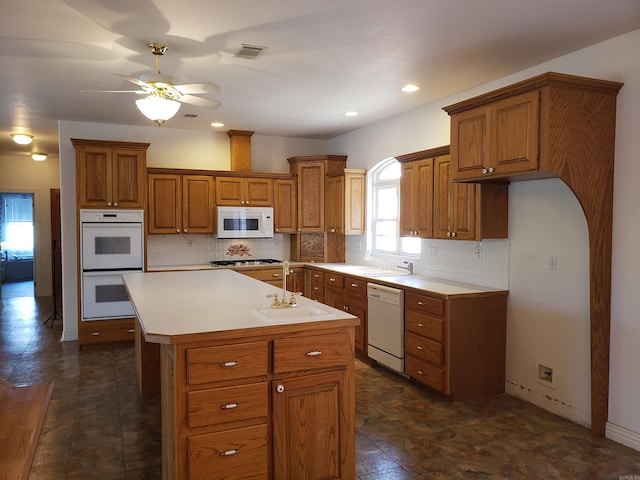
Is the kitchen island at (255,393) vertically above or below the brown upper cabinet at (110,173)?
below

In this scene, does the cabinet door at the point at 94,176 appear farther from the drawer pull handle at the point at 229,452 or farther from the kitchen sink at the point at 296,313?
the drawer pull handle at the point at 229,452

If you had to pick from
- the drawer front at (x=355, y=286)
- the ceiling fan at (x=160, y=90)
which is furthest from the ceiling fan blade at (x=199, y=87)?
the drawer front at (x=355, y=286)

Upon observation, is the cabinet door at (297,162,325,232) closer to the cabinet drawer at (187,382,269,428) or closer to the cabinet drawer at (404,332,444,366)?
the cabinet drawer at (404,332,444,366)

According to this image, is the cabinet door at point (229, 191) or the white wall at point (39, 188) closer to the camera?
the cabinet door at point (229, 191)

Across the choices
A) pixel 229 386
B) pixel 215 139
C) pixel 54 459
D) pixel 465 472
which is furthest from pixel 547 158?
pixel 215 139

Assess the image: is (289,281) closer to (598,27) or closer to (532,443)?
(532,443)

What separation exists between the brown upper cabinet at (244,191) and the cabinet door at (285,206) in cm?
10

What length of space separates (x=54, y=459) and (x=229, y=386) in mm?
1548

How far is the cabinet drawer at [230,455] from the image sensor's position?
2146 mm

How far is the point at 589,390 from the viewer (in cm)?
336

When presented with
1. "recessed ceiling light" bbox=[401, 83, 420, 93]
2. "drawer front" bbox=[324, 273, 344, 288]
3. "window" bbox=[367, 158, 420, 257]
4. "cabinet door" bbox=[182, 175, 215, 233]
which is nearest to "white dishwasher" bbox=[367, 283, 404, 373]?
"drawer front" bbox=[324, 273, 344, 288]

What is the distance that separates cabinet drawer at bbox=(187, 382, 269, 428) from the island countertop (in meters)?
0.26

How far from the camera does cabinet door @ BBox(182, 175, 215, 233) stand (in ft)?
19.8

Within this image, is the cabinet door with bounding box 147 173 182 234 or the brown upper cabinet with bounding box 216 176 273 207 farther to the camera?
the brown upper cabinet with bounding box 216 176 273 207
